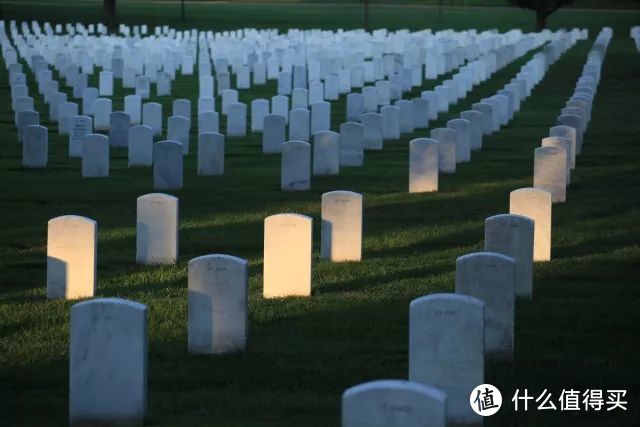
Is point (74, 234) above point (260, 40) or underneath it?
above

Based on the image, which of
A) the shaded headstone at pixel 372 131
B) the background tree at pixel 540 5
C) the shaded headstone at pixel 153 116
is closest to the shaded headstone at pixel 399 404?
the shaded headstone at pixel 372 131

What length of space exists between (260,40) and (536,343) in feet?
134

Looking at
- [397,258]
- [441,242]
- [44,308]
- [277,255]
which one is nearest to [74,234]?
[44,308]

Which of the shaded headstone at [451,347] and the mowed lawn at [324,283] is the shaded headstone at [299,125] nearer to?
the mowed lawn at [324,283]

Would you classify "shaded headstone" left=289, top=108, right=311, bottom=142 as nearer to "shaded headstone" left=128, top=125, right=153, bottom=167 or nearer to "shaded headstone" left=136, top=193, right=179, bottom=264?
"shaded headstone" left=128, top=125, right=153, bottom=167

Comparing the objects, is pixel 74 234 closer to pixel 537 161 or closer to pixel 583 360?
pixel 583 360

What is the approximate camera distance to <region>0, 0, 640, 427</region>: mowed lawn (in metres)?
9.04

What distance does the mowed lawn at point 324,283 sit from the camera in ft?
29.7

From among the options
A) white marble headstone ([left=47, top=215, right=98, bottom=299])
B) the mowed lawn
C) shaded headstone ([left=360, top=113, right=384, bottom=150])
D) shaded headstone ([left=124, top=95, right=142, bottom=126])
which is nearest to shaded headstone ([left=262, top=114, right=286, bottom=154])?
the mowed lawn

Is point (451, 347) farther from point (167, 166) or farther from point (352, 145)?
point (352, 145)

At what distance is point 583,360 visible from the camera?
9.79m

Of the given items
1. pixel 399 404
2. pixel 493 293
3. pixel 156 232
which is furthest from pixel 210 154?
pixel 399 404

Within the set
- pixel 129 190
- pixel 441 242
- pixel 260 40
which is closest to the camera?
pixel 441 242

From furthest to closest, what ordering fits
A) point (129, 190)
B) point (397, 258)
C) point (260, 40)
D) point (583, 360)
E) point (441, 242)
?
point (260, 40), point (129, 190), point (441, 242), point (397, 258), point (583, 360)
